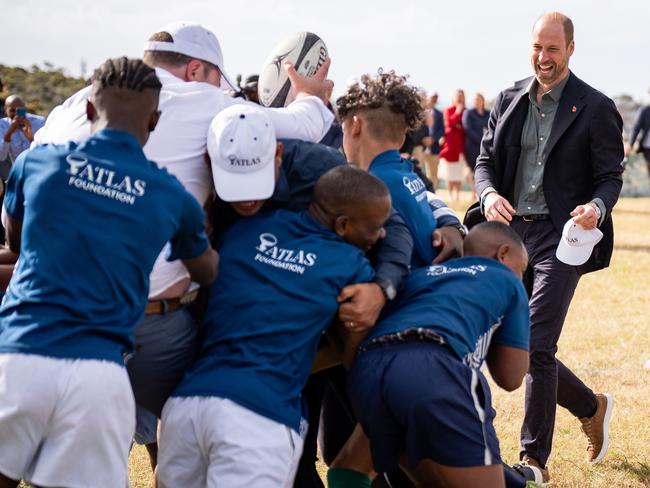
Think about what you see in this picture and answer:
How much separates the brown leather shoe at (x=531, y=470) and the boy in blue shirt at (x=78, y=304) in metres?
2.45

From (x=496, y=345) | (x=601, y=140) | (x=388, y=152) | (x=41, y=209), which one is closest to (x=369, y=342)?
(x=496, y=345)

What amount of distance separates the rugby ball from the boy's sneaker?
220 cm

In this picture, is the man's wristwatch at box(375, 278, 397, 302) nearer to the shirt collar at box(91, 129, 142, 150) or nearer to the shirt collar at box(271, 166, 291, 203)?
the shirt collar at box(271, 166, 291, 203)

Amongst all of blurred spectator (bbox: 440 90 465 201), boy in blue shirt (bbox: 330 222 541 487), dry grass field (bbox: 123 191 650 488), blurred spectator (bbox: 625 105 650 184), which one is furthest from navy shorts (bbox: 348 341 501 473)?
blurred spectator (bbox: 440 90 465 201)

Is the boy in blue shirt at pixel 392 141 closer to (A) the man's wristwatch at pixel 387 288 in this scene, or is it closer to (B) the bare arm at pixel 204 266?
(A) the man's wristwatch at pixel 387 288

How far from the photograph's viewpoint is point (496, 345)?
414cm

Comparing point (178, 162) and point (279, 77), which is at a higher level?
point (279, 77)

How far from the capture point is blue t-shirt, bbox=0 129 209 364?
3.29 m

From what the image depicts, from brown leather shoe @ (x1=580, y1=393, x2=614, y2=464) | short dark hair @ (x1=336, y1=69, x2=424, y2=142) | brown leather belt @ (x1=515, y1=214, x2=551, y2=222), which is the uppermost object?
short dark hair @ (x1=336, y1=69, x2=424, y2=142)

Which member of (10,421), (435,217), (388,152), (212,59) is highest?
(212,59)

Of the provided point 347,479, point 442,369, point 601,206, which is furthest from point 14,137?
point 442,369

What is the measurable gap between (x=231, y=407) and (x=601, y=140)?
2.97 meters

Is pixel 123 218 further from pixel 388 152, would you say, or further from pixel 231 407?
pixel 388 152

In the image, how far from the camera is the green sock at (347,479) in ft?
13.6
